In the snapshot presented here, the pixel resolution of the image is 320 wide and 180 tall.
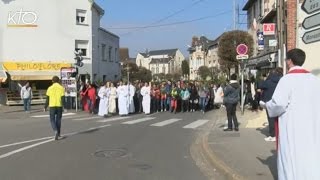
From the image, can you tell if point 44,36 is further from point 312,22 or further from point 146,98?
point 312,22

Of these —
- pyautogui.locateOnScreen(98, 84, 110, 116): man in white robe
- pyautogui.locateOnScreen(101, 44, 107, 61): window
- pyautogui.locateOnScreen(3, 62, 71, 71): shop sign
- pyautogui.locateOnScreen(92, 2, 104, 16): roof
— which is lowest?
pyautogui.locateOnScreen(98, 84, 110, 116): man in white robe

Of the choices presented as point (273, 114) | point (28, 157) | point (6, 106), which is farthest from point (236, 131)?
point (6, 106)

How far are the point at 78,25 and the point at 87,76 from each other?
164 inches

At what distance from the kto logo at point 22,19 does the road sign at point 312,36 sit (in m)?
34.2

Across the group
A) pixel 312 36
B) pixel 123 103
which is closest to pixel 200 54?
pixel 123 103

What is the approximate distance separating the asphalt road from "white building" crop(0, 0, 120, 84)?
823 inches

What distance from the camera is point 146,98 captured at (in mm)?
28828

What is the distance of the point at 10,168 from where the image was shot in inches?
404

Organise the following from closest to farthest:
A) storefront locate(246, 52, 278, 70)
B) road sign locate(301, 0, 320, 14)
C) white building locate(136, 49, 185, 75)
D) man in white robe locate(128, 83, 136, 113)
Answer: road sign locate(301, 0, 320, 14), man in white robe locate(128, 83, 136, 113), storefront locate(246, 52, 278, 70), white building locate(136, 49, 185, 75)

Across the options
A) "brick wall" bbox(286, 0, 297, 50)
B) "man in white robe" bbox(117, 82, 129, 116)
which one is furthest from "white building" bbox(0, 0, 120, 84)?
"brick wall" bbox(286, 0, 297, 50)

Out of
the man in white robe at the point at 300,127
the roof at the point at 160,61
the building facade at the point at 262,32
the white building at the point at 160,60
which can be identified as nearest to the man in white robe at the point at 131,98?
the building facade at the point at 262,32

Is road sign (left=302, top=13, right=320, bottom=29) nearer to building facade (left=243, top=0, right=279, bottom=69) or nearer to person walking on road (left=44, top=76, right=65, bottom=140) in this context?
person walking on road (left=44, top=76, right=65, bottom=140)

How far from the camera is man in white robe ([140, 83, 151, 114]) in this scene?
28.6 m

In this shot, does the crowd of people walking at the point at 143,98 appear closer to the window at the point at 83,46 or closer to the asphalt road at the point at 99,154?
the asphalt road at the point at 99,154
